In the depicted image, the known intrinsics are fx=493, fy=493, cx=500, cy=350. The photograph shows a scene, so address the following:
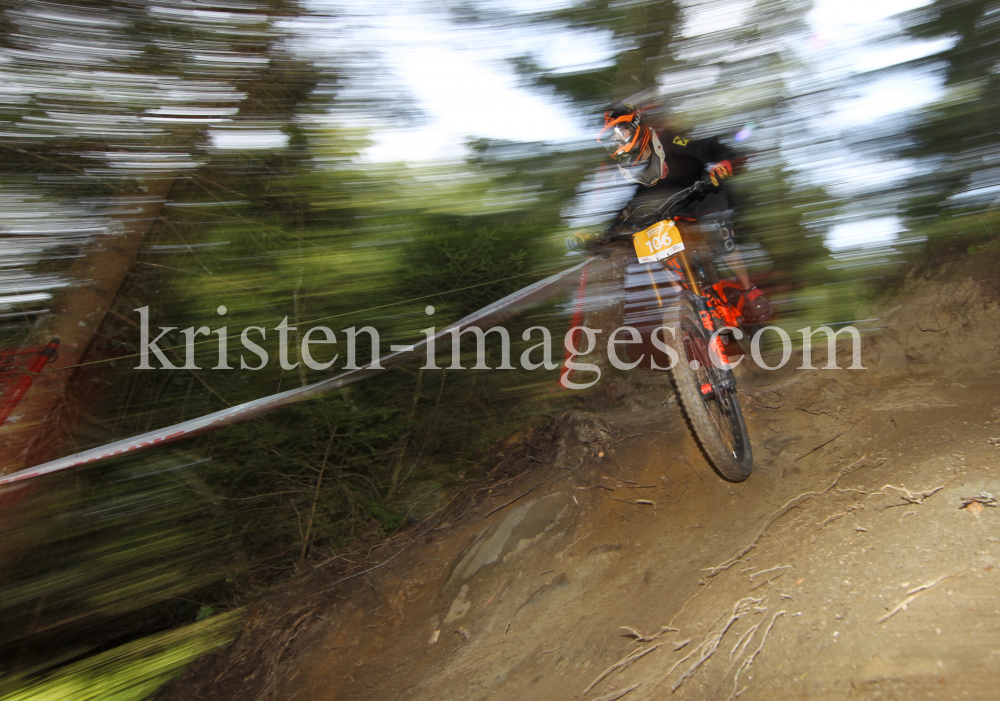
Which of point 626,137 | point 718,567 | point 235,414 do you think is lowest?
point 718,567

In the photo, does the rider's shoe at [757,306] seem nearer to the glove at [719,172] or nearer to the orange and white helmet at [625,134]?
the glove at [719,172]

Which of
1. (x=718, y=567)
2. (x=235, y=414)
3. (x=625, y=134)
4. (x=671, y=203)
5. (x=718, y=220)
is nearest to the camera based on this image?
(x=718, y=567)

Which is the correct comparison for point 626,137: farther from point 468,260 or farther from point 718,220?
point 468,260

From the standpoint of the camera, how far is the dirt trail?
145cm

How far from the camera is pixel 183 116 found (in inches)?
138

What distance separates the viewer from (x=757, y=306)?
3.04 meters

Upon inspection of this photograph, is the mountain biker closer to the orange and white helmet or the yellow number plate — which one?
the orange and white helmet

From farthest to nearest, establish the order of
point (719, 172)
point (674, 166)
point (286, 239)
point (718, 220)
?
point (286, 239)
point (674, 166)
point (718, 220)
point (719, 172)

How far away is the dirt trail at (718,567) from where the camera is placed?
57.1 inches

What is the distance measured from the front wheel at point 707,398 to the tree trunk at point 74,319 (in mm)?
3346

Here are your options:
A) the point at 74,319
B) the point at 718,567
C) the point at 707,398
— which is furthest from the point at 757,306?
the point at 74,319

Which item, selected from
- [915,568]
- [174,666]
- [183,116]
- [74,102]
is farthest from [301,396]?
[915,568]

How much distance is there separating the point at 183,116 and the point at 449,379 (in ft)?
8.85

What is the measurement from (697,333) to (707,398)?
35cm
